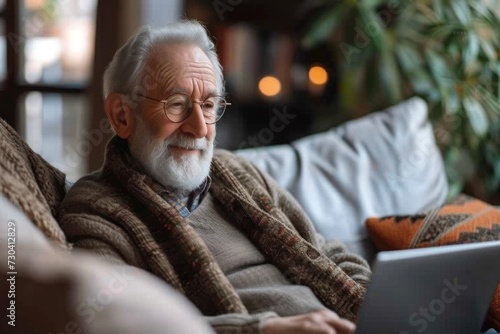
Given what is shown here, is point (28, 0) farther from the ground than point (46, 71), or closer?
farther from the ground

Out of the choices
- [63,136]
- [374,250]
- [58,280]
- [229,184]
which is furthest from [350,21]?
[63,136]

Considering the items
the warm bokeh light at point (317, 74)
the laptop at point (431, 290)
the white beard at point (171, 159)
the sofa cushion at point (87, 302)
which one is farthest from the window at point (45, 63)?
the sofa cushion at point (87, 302)

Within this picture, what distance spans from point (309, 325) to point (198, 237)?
36cm

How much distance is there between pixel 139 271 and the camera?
146 centimetres

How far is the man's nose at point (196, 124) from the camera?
5.50 feet

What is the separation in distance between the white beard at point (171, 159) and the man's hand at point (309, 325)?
473 mm

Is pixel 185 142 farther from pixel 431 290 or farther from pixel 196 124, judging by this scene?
pixel 431 290

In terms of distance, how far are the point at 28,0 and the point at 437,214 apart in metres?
3.53

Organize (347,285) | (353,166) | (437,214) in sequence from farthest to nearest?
(353,166)
(437,214)
(347,285)

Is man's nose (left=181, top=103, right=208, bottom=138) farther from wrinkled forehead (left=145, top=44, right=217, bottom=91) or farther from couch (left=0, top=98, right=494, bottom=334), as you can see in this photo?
couch (left=0, top=98, right=494, bottom=334)

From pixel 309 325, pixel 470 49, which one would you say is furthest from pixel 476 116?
pixel 309 325

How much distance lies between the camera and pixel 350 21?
3006 millimetres

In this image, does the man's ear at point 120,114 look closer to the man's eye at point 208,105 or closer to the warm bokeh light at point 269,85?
the man's eye at point 208,105

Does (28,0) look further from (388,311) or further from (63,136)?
(388,311)
